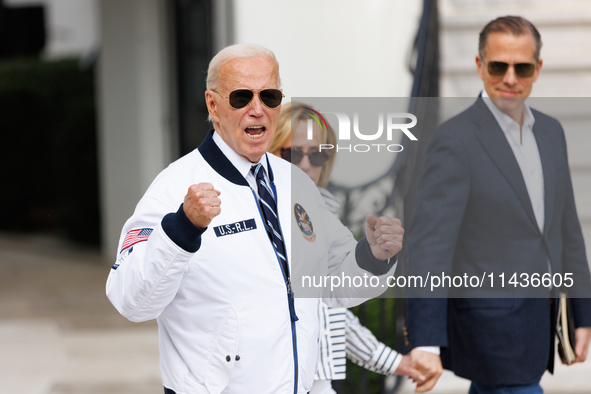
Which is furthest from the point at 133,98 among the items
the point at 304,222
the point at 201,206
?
the point at 201,206

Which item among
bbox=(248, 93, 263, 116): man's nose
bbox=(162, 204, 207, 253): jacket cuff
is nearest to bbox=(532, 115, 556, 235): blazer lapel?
bbox=(248, 93, 263, 116): man's nose

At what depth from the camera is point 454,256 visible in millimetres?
2473

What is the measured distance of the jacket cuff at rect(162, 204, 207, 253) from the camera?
1.72 metres

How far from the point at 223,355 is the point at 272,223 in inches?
15.7

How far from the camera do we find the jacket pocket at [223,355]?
1.90 metres

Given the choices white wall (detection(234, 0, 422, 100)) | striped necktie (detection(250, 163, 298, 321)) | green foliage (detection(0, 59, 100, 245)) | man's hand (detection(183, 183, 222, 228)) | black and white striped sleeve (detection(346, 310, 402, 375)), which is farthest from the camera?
green foliage (detection(0, 59, 100, 245))

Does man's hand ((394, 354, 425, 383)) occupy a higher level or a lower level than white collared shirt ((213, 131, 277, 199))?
lower

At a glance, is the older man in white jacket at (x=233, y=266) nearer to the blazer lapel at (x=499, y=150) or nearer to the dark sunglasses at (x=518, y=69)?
the blazer lapel at (x=499, y=150)

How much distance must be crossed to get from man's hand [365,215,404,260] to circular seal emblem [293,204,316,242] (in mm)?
178

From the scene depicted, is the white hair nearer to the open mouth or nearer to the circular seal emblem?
the open mouth

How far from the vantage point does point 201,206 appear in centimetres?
170

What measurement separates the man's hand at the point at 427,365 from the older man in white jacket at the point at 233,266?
0.46m

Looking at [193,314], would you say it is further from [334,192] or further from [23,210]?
[23,210]

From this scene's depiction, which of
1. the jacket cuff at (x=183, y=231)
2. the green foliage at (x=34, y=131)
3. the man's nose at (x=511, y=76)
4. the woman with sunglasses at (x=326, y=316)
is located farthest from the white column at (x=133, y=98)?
the jacket cuff at (x=183, y=231)
